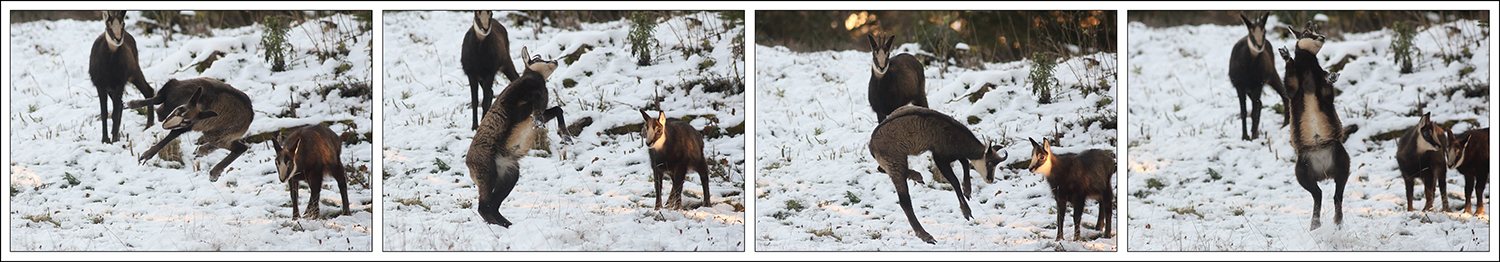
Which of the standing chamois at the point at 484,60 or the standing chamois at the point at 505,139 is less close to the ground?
the standing chamois at the point at 484,60

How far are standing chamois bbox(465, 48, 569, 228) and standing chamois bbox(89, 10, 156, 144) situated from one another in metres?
1.35

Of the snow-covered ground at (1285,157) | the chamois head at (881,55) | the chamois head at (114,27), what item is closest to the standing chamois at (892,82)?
the chamois head at (881,55)

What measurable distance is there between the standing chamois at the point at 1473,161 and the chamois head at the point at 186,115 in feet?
17.0

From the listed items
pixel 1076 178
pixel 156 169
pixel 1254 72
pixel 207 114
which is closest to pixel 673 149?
pixel 1076 178

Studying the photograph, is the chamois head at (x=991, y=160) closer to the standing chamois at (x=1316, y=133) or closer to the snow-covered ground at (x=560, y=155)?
the snow-covered ground at (x=560, y=155)

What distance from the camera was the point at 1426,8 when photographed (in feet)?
13.6

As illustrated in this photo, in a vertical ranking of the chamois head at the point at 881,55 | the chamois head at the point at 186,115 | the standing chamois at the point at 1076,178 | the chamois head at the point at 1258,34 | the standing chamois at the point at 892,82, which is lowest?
the standing chamois at the point at 1076,178

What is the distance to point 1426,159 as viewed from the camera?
13.0 ft

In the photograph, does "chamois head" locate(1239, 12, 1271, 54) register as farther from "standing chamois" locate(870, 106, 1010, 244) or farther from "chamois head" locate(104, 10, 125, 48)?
"chamois head" locate(104, 10, 125, 48)

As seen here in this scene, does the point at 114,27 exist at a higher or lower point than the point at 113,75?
higher

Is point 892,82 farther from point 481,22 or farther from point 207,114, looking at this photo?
point 207,114

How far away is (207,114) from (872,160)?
2.74 meters

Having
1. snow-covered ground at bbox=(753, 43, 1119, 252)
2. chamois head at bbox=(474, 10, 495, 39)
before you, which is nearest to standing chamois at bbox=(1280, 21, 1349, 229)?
snow-covered ground at bbox=(753, 43, 1119, 252)

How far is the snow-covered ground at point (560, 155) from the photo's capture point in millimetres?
3914
